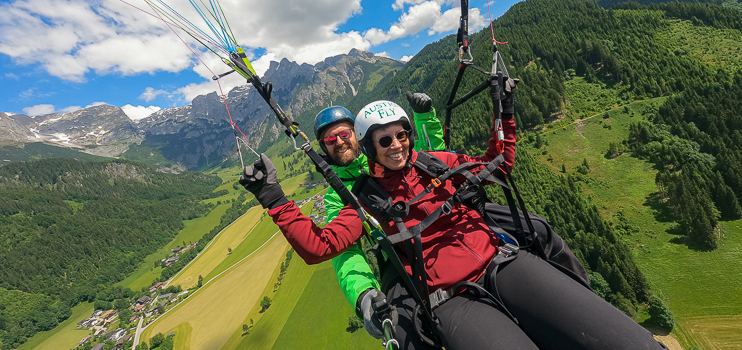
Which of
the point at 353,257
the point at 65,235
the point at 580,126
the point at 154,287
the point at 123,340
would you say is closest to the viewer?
the point at 353,257

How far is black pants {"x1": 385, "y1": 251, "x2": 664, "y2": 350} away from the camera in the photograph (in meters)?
2.73

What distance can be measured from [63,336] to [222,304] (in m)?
63.9

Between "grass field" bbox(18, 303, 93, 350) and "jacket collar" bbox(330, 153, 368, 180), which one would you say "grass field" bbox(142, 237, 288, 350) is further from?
"jacket collar" bbox(330, 153, 368, 180)

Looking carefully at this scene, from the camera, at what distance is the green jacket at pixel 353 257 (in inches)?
158

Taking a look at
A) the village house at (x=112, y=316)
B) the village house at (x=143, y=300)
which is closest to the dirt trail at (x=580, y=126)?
the village house at (x=143, y=300)

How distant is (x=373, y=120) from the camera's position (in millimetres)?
4059

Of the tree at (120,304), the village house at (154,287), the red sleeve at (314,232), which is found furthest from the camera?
the village house at (154,287)

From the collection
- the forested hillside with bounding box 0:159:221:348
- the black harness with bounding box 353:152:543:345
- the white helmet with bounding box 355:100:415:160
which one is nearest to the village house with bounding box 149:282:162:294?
the forested hillside with bounding box 0:159:221:348

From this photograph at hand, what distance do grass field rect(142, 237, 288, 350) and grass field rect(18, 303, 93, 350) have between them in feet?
108

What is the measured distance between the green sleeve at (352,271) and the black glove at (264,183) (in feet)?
4.09

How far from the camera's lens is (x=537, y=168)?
67.4 meters

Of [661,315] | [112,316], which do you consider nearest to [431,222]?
[661,315]

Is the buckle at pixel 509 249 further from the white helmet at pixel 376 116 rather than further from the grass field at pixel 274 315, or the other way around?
the grass field at pixel 274 315

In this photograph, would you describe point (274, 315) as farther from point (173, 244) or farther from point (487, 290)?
point (173, 244)
